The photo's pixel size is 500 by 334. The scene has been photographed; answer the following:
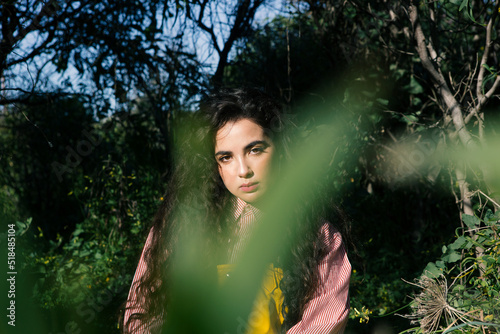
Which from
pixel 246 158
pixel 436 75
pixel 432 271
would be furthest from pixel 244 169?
pixel 436 75

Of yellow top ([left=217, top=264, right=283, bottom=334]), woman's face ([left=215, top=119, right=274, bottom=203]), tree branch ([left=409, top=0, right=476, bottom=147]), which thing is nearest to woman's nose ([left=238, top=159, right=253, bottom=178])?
woman's face ([left=215, top=119, right=274, bottom=203])

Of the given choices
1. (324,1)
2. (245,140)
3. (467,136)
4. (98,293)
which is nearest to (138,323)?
(245,140)

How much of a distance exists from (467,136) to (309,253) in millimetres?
1115

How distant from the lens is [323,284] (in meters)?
1.65

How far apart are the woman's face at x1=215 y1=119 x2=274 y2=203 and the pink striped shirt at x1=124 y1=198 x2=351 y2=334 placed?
115 millimetres

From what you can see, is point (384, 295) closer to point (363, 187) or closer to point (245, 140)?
point (363, 187)

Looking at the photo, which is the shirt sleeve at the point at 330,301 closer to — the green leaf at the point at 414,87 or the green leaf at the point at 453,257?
the green leaf at the point at 453,257

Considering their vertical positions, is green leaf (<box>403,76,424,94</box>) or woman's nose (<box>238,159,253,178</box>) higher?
green leaf (<box>403,76,424,94</box>)

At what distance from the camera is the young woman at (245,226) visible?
5.32ft

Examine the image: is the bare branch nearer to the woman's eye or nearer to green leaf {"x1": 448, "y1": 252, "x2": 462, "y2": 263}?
green leaf {"x1": 448, "y1": 252, "x2": 462, "y2": 263}

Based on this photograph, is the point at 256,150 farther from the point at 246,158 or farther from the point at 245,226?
the point at 245,226

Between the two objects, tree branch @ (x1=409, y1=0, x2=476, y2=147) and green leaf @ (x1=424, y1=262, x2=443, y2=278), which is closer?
green leaf @ (x1=424, y1=262, x2=443, y2=278)

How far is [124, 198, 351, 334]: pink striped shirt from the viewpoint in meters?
1.57

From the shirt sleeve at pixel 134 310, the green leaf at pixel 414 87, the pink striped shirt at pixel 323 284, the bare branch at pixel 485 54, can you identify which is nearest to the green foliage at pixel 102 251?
the shirt sleeve at pixel 134 310
